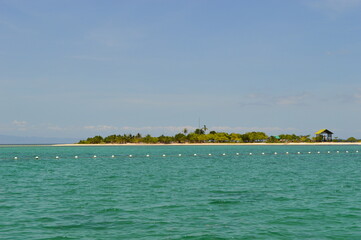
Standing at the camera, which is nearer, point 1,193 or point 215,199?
point 215,199

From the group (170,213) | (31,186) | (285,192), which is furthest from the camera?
(31,186)

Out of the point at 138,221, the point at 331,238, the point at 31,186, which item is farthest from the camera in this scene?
the point at 31,186

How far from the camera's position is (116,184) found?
48.1 m

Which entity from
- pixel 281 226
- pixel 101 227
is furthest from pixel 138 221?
pixel 281 226

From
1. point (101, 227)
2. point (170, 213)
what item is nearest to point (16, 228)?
point (101, 227)

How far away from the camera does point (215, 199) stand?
3497 cm

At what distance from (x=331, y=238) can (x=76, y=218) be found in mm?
16193

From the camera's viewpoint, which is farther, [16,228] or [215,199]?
[215,199]

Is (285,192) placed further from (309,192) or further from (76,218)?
(76,218)

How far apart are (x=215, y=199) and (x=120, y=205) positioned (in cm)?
835

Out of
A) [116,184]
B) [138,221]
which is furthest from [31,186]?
[138,221]

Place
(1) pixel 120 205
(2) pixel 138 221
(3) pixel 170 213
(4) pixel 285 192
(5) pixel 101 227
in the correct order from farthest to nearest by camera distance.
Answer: (4) pixel 285 192 → (1) pixel 120 205 → (3) pixel 170 213 → (2) pixel 138 221 → (5) pixel 101 227

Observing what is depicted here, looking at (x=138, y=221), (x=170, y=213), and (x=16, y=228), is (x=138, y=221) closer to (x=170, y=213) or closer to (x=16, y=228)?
(x=170, y=213)

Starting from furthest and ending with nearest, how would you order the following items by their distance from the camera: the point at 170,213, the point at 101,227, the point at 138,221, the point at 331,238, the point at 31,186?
the point at 31,186, the point at 170,213, the point at 138,221, the point at 101,227, the point at 331,238
